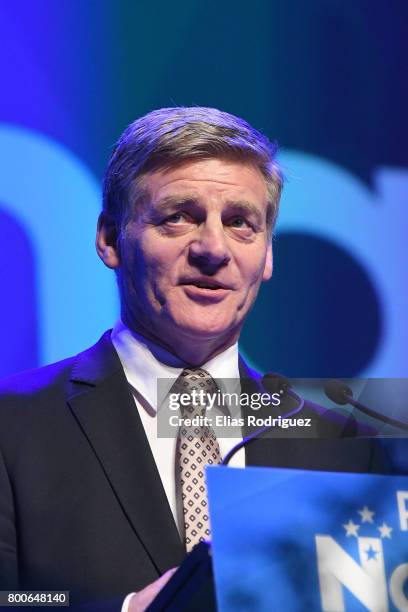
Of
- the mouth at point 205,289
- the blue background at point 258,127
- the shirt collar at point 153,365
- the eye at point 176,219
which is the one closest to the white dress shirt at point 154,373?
the shirt collar at point 153,365

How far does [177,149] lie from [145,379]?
493 millimetres

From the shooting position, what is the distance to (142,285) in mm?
1971

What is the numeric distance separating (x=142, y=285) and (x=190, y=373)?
0.22 meters

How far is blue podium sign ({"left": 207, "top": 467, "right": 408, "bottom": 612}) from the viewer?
3.84ft

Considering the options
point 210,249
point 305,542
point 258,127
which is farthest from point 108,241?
point 305,542

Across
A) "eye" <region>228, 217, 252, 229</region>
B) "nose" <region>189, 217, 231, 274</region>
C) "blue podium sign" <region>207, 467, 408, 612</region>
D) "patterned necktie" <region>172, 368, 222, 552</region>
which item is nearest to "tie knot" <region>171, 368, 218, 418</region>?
"patterned necktie" <region>172, 368, 222, 552</region>

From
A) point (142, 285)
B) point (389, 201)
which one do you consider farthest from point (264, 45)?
point (142, 285)

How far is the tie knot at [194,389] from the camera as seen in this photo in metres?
1.87

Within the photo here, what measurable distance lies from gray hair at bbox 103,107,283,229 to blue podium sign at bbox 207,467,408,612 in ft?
3.10

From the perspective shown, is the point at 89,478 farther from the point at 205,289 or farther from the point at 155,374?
the point at 205,289

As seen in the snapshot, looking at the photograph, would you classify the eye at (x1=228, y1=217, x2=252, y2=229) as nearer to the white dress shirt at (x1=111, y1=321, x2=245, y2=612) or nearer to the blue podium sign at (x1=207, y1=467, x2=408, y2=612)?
the white dress shirt at (x1=111, y1=321, x2=245, y2=612)

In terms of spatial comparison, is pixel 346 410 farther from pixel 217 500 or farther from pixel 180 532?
pixel 217 500

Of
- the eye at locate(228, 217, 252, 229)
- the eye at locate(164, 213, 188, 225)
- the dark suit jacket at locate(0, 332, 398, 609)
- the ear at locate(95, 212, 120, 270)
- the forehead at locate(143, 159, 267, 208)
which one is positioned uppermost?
the forehead at locate(143, 159, 267, 208)

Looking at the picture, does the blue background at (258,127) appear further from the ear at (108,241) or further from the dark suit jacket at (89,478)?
the dark suit jacket at (89,478)
